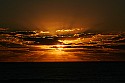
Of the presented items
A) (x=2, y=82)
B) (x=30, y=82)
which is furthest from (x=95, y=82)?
(x=2, y=82)

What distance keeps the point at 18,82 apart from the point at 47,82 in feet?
17.7

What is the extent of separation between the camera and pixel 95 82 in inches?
2623

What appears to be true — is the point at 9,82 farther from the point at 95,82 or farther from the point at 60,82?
the point at 95,82

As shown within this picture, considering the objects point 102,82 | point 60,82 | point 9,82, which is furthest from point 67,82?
point 9,82

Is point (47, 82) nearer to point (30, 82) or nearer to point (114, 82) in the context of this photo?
point (30, 82)

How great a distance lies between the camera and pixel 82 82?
67.2 meters

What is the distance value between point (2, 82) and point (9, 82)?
125cm

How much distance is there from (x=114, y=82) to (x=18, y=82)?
16.1 metres

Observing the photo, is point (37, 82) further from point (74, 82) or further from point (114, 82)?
point (114, 82)

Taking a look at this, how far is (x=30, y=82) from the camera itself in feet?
224

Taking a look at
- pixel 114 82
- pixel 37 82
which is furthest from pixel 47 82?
pixel 114 82

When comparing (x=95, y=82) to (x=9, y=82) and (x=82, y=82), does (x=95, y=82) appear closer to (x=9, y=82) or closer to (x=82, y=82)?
(x=82, y=82)

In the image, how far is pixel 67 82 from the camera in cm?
6681

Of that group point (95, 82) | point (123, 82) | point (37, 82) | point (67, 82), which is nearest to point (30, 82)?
point (37, 82)
